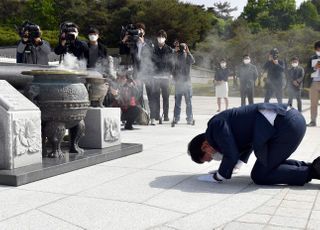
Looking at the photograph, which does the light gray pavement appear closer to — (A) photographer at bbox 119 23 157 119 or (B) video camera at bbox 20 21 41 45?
(B) video camera at bbox 20 21 41 45

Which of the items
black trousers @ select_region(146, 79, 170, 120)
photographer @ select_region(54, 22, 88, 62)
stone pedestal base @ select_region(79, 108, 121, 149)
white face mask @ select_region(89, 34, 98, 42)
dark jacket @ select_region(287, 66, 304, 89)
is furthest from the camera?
dark jacket @ select_region(287, 66, 304, 89)

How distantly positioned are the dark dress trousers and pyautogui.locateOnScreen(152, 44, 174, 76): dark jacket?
5828 millimetres

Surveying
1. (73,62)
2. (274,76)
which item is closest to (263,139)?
(73,62)

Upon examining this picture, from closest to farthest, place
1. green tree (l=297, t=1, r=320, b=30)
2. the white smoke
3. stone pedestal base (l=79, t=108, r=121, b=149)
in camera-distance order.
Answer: stone pedestal base (l=79, t=108, r=121, b=149) → the white smoke → green tree (l=297, t=1, r=320, b=30)

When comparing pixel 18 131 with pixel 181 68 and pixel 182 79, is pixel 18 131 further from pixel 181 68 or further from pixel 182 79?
pixel 181 68

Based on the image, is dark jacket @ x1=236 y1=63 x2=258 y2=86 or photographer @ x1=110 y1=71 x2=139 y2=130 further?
dark jacket @ x1=236 y1=63 x2=258 y2=86

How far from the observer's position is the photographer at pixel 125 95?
8703mm

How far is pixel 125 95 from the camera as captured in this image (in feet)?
28.7

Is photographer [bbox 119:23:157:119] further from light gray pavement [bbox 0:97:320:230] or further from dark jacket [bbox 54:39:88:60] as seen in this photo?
light gray pavement [bbox 0:97:320:230]

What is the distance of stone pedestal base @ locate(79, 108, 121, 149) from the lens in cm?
610

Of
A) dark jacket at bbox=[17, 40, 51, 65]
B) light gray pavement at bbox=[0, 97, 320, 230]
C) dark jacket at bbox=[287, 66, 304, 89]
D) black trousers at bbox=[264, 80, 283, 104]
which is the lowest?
light gray pavement at bbox=[0, 97, 320, 230]

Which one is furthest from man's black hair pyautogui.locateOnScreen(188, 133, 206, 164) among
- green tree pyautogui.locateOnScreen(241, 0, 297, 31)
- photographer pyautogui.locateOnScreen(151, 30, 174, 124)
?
green tree pyautogui.locateOnScreen(241, 0, 297, 31)

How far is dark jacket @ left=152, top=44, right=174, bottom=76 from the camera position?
10125 millimetres

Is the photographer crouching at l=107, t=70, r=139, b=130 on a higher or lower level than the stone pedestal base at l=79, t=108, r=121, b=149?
higher
